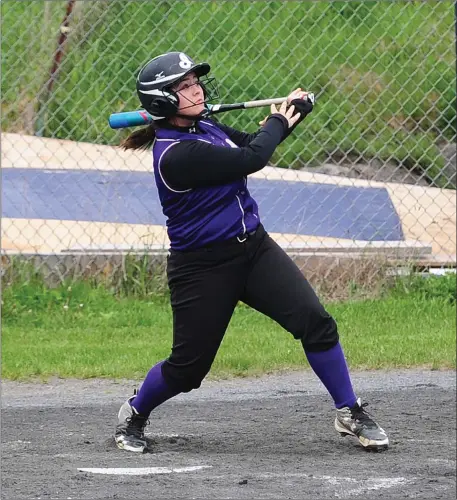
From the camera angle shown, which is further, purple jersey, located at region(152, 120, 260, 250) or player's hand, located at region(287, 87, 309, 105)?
player's hand, located at region(287, 87, 309, 105)

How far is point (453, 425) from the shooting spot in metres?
5.20

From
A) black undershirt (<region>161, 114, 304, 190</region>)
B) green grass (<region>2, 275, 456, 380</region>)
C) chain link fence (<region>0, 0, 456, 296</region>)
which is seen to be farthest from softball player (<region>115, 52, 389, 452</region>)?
chain link fence (<region>0, 0, 456, 296</region>)

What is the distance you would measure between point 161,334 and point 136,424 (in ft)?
7.94

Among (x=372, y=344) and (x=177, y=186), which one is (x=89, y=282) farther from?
(x=177, y=186)

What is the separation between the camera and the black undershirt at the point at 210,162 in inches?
176

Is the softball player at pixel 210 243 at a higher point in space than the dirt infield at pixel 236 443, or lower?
higher

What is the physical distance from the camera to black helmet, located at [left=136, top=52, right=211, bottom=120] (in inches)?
180

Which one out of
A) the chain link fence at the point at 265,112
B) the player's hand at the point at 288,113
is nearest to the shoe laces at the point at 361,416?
the player's hand at the point at 288,113

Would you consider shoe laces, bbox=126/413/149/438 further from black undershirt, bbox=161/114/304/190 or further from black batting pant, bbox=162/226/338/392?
black undershirt, bbox=161/114/304/190

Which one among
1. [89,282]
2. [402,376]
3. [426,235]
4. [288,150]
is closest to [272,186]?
[288,150]

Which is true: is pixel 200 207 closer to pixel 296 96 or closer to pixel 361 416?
pixel 296 96

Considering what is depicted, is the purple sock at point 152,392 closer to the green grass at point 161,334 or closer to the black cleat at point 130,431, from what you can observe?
the black cleat at point 130,431

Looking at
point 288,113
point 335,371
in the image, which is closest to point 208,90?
point 288,113

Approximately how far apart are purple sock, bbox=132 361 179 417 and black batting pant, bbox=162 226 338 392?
1.6 inches
